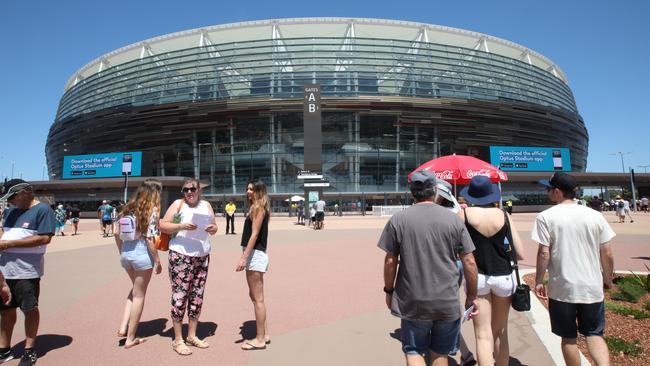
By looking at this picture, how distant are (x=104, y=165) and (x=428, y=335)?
5533cm

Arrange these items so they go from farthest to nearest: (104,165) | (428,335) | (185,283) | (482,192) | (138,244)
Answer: (104,165) → (138,244) → (185,283) → (482,192) → (428,335)

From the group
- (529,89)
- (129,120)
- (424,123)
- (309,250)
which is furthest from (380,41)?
(309,250)

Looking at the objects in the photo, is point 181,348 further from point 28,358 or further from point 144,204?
point 144,204

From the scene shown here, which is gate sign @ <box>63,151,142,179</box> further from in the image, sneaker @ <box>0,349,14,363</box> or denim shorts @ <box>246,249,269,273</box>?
denim shorts @ <box>246,249,269,273</box>

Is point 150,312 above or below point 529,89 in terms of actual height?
below

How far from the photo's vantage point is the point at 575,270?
118 inches

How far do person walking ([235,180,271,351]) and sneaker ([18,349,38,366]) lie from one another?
6.98ft

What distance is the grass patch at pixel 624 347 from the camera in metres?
3.70

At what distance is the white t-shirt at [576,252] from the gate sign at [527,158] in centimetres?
4892

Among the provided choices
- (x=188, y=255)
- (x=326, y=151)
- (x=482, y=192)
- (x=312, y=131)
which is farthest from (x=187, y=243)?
(x=326, y=151)

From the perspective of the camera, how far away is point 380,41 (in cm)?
5022

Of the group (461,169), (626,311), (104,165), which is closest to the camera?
(626,311)

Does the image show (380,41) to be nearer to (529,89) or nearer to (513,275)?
(529,89)

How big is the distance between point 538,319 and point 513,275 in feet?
6.99
